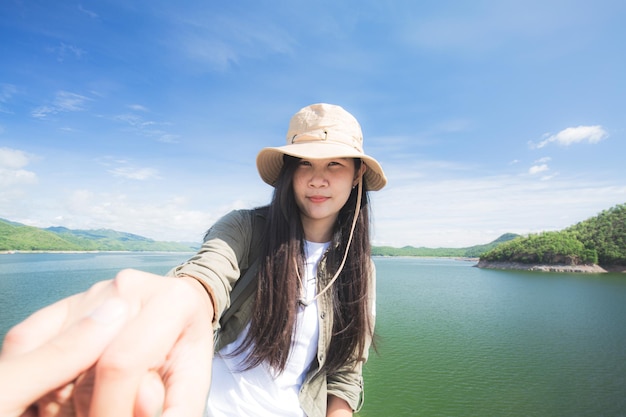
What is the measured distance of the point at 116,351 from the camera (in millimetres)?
495

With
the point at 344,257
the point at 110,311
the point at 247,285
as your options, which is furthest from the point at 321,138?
A: the point at 110,311

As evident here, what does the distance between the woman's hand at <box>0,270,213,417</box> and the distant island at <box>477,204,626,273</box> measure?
54.9m

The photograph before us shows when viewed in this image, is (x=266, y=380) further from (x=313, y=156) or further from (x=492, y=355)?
(x=492, y=355)

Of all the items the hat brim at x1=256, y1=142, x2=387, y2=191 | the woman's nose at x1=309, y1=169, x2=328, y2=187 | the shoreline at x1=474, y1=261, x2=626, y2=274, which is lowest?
the shoreline at x1=474, y1=261, x2=626, y2=274

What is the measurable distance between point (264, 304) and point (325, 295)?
1.10 feet

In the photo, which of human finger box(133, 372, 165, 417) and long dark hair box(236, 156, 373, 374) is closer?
human finger box(133, 372, 165, 417)

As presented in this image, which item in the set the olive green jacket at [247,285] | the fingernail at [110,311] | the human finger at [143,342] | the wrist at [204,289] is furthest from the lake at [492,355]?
the fingernail at [110,311]

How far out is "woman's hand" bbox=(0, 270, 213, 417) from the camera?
47 cm

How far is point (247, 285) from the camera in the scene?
1437 mm

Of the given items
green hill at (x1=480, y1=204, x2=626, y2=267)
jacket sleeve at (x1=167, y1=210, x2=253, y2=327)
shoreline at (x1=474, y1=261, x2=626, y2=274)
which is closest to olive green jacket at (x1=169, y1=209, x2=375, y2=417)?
jacket sleeve at (x1=167, y1=210, x2=253, y2=327)

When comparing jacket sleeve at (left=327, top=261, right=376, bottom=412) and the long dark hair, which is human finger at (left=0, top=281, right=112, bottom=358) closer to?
the long dark hair

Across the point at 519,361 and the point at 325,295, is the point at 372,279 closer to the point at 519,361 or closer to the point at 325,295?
the point at 325,295

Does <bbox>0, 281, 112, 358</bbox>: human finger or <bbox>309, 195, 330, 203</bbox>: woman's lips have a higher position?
<bbox>309, 195, 330, 203</bbox>: woman's lips

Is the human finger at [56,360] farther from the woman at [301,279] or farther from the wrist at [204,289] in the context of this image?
the woman at [301,279]
